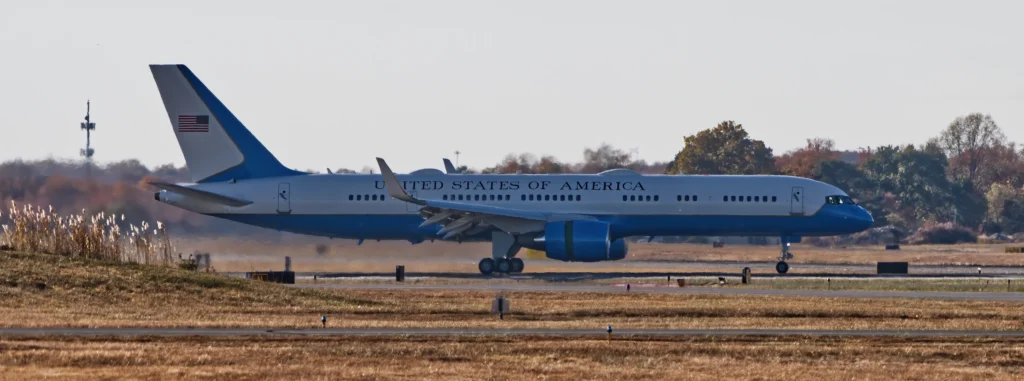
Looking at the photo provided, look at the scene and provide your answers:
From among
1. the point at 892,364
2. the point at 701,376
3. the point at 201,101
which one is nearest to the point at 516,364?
the point at 701,376

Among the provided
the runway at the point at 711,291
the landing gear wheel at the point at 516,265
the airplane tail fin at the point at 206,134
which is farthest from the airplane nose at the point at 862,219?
the airplane tail fin at the point at 206,134

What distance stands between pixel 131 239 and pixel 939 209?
99.4 m

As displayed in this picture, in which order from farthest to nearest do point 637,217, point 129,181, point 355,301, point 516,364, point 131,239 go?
point 129,181, point 637,217, point 131,239, point 355,301, point 516,364

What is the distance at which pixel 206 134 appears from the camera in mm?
61844

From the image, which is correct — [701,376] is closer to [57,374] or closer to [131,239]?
[57,374]

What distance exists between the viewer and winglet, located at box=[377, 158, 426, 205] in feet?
184

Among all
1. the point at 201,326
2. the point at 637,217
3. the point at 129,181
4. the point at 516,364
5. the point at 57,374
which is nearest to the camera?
the point at 57,374

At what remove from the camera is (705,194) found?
60531 mm

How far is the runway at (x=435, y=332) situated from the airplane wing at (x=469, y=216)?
24978 millimetres

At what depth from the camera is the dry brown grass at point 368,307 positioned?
33.9 meters

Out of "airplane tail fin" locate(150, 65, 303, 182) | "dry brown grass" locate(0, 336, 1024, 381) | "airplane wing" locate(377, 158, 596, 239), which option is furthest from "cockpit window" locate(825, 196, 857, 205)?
"dry brown grass" locate(0, 336, 1024, 381)

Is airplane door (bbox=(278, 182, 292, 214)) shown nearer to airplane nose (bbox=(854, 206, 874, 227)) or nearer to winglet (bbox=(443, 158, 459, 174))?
winglet (bbox=(443, 158, 459, 174))

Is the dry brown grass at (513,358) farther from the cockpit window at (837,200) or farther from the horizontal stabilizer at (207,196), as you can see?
the horizontal stabilizer at (207,196)

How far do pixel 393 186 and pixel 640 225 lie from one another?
422 inches
